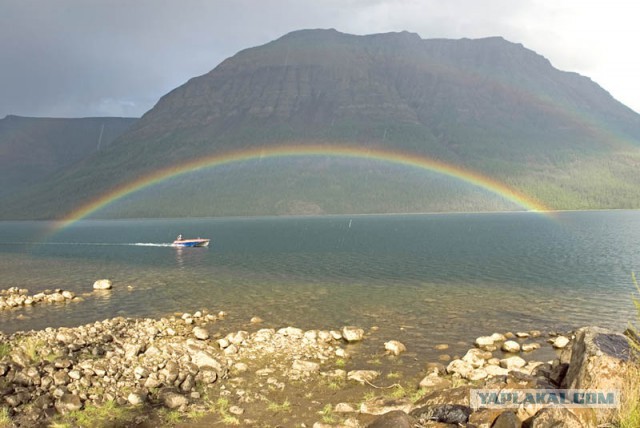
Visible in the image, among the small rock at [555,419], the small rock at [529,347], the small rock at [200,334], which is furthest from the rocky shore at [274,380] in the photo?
the small rock at [529,347]

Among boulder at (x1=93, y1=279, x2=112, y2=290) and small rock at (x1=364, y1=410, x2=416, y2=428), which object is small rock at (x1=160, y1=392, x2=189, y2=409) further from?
boulder at (x1=93, y1=279, x2=112, y2=290)

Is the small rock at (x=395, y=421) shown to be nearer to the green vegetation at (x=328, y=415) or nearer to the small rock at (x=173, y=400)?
the green vegetation at (x=328, y=415)

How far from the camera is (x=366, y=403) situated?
1630 cm

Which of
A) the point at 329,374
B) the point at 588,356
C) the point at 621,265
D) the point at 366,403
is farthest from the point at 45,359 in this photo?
the point at 621,265

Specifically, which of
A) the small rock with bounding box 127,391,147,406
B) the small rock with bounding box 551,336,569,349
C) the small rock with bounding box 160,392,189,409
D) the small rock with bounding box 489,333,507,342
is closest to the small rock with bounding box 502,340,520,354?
the small rock with bounding box 489,333,507,342

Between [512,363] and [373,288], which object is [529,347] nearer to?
[512,363]

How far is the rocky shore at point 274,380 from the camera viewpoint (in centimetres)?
1138

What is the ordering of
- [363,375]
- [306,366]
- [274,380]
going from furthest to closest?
[306,366] → [363,375] → [274,380]

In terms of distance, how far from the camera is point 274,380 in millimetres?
20266

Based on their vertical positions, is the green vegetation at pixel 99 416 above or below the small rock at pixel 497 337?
below

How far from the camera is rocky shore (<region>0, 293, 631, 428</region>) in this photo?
37.3 ft

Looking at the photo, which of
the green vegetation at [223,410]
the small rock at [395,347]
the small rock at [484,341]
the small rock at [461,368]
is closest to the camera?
the green vegetation at [223,410]

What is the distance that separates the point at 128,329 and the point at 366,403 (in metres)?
19.0

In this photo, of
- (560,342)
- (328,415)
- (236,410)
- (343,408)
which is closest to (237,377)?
(236,410)
